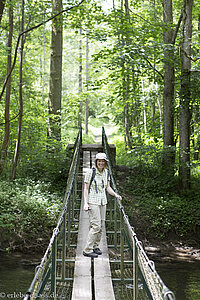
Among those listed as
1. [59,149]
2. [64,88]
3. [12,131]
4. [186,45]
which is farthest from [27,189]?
[64,88]

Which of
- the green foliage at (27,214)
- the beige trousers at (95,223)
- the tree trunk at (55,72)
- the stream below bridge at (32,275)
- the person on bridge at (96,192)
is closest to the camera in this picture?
the person on bridge at (96,192)

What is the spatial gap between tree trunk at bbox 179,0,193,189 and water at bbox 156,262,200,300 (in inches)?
143

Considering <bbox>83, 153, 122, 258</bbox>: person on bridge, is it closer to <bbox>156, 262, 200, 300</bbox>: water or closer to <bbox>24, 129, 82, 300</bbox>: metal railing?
<bbox>24, 129, 82, 300</bbox>: metal railing

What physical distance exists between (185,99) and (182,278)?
5.90m

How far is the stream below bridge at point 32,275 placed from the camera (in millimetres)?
7223

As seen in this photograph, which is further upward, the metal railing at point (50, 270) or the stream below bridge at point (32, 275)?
the metal railing at point (50, 270)

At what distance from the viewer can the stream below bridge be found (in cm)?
722

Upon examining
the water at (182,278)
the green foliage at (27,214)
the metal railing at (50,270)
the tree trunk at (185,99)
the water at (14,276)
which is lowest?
the water at (182,278)

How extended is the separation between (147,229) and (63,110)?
616cm

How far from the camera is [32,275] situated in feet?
26.9

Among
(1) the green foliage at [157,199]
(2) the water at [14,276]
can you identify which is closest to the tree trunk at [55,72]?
(1) the green foliage at [157,199]

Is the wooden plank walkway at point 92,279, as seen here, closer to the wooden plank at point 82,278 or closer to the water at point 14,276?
the wooden plank at point 82,278

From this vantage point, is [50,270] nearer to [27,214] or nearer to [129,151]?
[27,214]

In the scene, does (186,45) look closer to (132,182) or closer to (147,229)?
(132,182)
